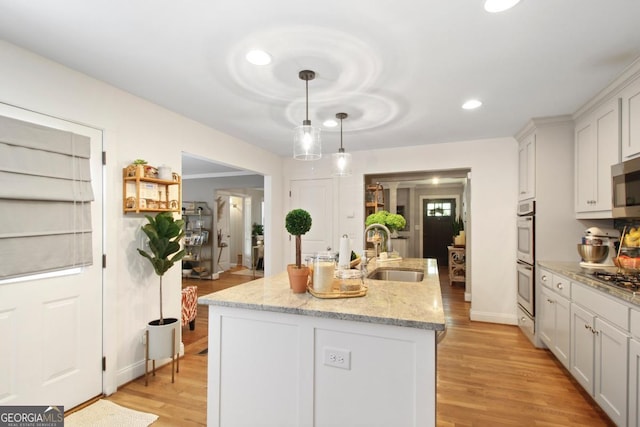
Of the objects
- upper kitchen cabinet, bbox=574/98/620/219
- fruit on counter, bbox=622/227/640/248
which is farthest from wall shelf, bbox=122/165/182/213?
→ fruit on counter, bbox=622/227/640/248

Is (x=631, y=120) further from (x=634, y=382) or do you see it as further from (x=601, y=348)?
(x=634, y=382)

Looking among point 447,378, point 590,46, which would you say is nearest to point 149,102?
Answer: point 590,46

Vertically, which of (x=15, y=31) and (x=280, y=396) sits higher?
(x=15, y=31)

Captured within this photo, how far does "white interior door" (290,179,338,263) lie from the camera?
5.10 m

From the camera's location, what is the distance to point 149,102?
2.87m

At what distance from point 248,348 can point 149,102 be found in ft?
7.98

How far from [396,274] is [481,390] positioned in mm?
1095

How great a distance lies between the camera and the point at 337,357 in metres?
1.45

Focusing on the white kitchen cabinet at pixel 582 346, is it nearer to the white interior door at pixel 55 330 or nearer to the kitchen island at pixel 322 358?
the kitchen island at pixel 322 358

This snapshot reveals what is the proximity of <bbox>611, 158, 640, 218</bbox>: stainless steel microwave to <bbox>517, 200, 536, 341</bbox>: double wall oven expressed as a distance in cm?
96

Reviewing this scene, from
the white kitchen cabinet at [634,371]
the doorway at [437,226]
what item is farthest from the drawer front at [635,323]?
the doorway at [437,226]

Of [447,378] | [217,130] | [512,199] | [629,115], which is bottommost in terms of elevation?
[447,378]

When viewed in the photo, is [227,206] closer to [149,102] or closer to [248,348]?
[149,102]

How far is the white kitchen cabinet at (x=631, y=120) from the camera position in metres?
2.23
